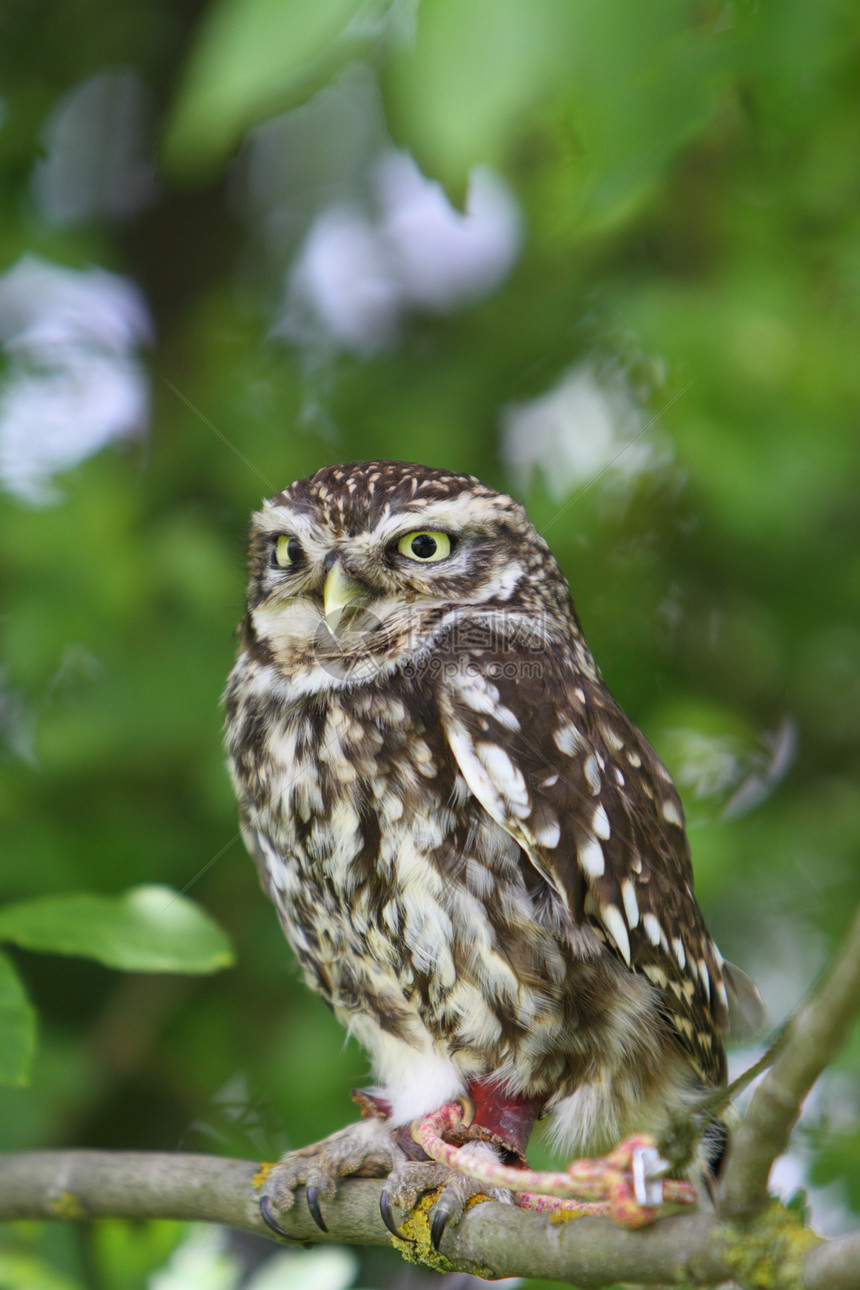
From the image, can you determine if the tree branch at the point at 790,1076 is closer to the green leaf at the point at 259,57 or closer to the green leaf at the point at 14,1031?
the green leaf at the point at 259,57

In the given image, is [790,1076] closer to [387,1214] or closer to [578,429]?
[387,1214]

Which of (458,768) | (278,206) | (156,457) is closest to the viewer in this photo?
(458,768)

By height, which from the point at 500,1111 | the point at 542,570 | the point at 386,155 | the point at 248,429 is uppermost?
the point at 386,155

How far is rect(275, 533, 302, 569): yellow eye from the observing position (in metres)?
1.99

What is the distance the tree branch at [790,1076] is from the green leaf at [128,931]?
99 centimetres

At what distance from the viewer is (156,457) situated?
11.2ft

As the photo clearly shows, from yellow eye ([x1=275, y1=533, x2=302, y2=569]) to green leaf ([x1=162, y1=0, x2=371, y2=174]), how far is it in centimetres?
110

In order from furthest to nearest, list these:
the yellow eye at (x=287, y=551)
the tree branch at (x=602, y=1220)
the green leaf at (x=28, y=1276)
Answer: the green leaf at (x=28, y=1276) < the yellow eye at (x=287, y=551) < the tree branch at (x=602, y=1220)

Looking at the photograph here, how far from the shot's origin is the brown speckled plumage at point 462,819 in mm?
1794

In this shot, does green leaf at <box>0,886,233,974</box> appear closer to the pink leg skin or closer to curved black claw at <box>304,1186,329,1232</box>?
curved black claw at <box>304,1186,329,1232</box>

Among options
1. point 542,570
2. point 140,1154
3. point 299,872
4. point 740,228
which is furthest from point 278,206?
point 140,1154

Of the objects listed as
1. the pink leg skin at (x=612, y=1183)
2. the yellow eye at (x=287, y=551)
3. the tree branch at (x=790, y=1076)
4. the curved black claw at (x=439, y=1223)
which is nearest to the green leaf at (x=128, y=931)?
the curved black claw at (x=439, y=1223)

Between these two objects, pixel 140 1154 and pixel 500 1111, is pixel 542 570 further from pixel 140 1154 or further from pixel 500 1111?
pixel 140 1154

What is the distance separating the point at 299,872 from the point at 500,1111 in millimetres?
519
